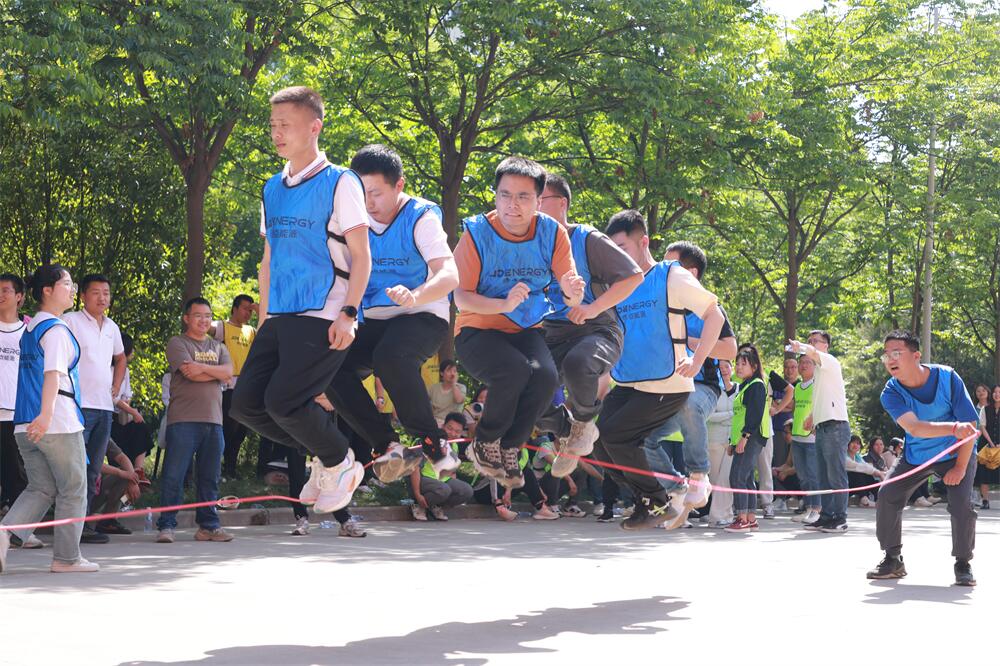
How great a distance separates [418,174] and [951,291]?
17.7m

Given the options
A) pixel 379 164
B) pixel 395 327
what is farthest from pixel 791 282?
pixel 395 327

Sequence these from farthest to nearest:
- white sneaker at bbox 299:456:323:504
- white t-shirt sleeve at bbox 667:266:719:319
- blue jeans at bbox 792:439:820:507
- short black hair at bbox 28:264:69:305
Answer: blue jeans at bbox 792:439:820:507
short black hair at bbox 28:264:69:305
white t-shirt sleeve at bbox 667:266:719:319
white sneaker at bbox 299:456:323:504

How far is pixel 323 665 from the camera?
6496 millimetres

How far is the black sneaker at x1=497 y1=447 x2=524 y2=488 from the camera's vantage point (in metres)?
8.07

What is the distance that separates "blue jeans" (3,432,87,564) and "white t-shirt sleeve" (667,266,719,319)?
4.87 m

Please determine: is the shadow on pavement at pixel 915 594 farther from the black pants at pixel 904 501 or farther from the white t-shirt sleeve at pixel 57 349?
the white t-shirt sleeve at pixel 57 349

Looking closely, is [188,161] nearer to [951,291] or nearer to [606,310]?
[606,310]

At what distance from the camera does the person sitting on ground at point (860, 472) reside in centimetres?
2193

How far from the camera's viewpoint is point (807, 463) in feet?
56.2

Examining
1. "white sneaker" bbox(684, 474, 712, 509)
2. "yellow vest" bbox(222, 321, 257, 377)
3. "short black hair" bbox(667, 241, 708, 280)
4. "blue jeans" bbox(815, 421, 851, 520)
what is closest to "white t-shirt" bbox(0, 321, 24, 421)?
"yellow vest" bbox(222, 321, 257, 377)

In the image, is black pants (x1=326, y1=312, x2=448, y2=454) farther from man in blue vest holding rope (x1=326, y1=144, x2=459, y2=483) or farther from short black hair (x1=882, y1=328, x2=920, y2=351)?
short black hair (x1=882, y1=328, x2=920, y2=351)

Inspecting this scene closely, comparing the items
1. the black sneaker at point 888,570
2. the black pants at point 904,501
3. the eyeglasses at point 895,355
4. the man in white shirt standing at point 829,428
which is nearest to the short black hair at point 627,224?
the eyeglasses at point 895,355

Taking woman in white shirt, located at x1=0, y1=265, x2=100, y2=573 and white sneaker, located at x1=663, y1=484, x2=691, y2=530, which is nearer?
white sneaker, located at x1=663, y1=484, x2=691, y2=530

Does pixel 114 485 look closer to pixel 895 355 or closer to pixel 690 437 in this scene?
pixel 690 437
